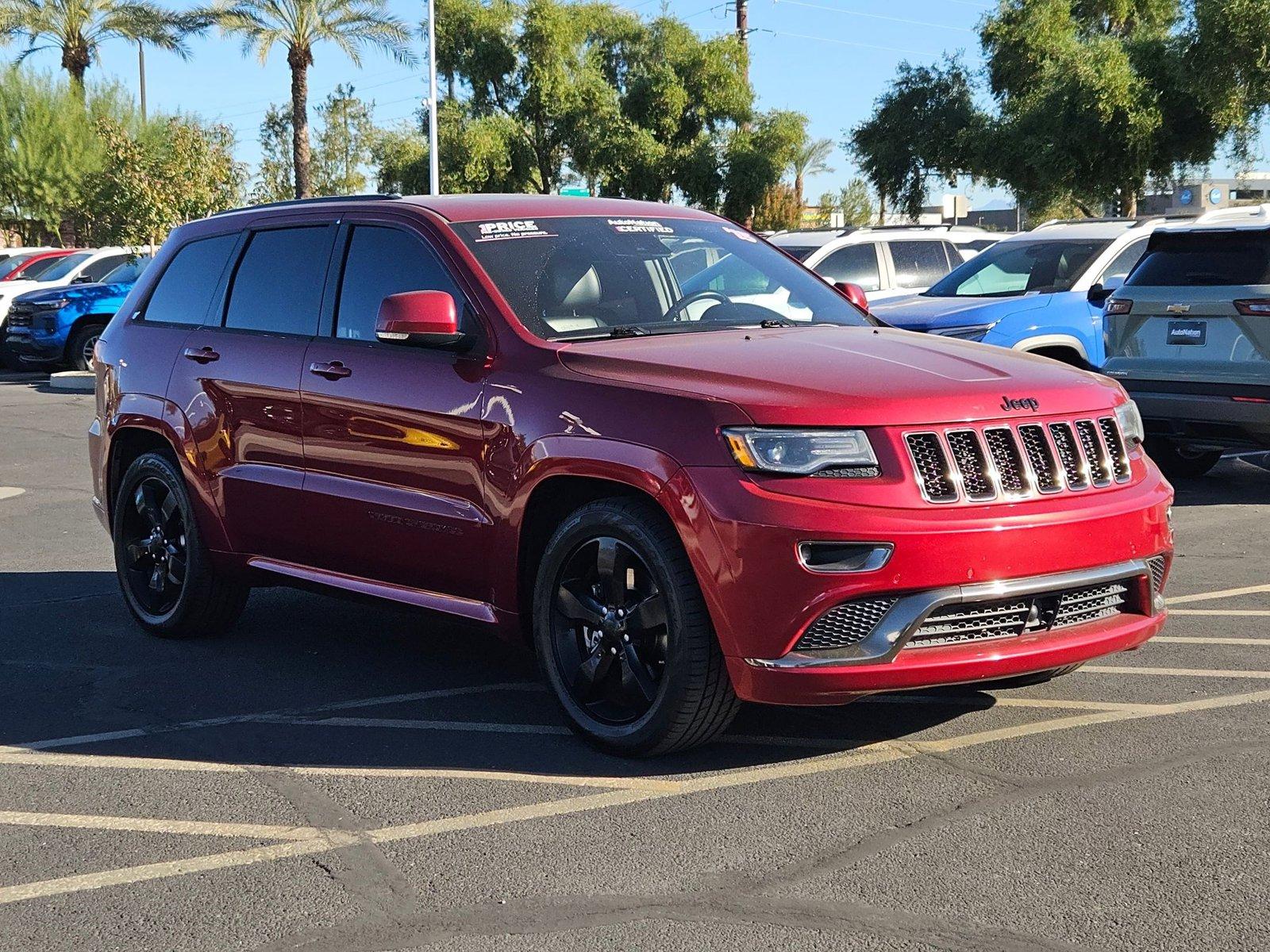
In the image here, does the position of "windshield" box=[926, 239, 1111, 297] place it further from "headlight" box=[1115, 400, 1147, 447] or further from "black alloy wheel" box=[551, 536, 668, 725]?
"black alloy wheel" box=[551, 536, 668, 725]

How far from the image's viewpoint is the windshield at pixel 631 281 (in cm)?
567

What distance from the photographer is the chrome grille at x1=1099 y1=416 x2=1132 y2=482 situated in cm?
511

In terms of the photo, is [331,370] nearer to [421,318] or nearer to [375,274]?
[375,274]

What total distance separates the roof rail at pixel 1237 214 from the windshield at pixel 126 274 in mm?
17102

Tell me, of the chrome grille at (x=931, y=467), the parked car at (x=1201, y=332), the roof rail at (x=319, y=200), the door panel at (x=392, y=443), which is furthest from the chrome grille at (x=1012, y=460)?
the parked car at (x=1201, y=332)

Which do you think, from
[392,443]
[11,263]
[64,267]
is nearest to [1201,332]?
[392,443]

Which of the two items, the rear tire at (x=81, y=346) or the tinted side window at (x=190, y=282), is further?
the rear tire at (x=81, y=346)

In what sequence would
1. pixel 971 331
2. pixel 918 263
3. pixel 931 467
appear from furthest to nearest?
pixel 918 263, pixel 971 331, pixel 931 467

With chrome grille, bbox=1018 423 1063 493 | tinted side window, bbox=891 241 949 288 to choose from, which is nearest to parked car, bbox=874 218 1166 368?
tinted side window, bbox=891 241 949 288

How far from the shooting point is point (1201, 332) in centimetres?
1052

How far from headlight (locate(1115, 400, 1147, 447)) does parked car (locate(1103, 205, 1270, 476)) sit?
16.9 ft

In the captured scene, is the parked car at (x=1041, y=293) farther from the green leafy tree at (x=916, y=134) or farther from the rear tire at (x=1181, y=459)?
the green leafy tree at (x=916, y=134)

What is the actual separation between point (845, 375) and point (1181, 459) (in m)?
7.81

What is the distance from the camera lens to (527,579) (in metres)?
5.41
